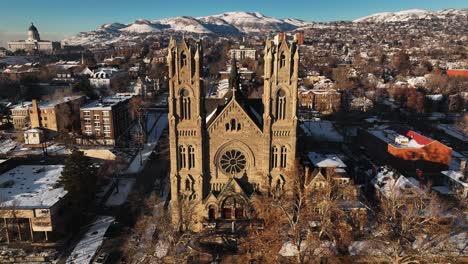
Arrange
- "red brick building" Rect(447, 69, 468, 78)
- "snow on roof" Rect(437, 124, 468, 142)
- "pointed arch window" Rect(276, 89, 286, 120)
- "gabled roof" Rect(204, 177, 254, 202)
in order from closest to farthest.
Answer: "pointed arch window" Rect(276, 89, 286, 120)
"gabled roof" Rect(204, 177, 254, 202)
"snow on roof" Rect(437, 124, 468, 142)
"red brick building" Rect(447, 69, 468, 78)

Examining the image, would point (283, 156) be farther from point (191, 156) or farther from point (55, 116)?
point (55, 116)

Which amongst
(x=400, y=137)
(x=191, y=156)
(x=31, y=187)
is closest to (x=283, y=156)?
(x=191, y=156)

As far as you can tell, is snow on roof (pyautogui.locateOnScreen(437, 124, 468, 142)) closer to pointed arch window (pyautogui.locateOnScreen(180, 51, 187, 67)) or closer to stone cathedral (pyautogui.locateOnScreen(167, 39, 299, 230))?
stone cathedral (pyautogui.locateOnScreen(167, 39, 299, 230))

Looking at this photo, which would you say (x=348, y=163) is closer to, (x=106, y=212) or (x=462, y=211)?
(x=462, y=211)

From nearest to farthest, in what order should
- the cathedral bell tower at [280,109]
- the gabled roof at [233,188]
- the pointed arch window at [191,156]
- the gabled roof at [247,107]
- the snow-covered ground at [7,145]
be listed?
1. the cathedral bell tower at [280,109]
2. the pointed arch window at [191,156]
3. the gabled roof at [233,188]
4. the gabled roof at [247,107]
5. the snow-covered ground at [7,145]

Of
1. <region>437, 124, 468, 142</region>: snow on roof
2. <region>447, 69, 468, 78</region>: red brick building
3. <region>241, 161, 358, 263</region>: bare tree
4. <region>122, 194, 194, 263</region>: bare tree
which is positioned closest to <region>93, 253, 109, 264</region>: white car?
<region>122, 194, 194, 263</region>: bare tree

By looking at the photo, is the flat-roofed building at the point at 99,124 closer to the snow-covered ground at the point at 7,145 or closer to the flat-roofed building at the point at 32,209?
the snow-covered ground at the point at 7,145

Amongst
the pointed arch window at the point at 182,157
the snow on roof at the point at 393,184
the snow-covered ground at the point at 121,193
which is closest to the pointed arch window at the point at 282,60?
the pointed arch window at the point at 182,157
